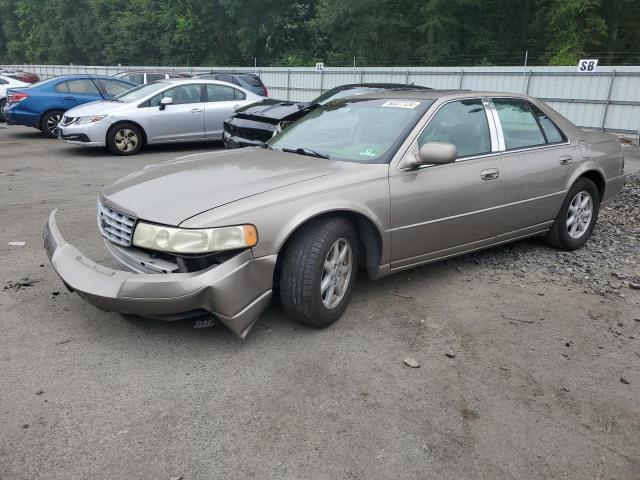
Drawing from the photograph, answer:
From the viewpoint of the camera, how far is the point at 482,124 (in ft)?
15.3

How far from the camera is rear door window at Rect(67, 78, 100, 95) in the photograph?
1294 cm

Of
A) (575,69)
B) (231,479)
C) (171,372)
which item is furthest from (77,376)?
(575,69)

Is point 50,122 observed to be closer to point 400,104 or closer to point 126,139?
point 126,139

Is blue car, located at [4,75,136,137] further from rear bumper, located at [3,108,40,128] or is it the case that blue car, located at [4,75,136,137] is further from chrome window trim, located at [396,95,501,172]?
chrome window trim, located at [396,95,501,172]

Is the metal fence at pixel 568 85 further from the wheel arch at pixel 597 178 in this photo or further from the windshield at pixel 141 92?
the wheel arch at pixel 597 178

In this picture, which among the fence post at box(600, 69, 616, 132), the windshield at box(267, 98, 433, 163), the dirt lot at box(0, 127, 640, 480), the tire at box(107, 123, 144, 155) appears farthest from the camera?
the fence post at box(600, 69, 616, 132)

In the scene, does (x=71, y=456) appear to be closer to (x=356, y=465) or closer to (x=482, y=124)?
(x=356, y=465)

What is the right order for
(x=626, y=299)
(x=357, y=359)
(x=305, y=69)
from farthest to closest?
(x=305, y=69)
(x=626, y=299)
(x=357, y=359)

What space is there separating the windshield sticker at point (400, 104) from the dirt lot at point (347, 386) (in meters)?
1.42

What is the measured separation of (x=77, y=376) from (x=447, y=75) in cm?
1687

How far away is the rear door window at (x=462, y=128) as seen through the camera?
14.1 feet

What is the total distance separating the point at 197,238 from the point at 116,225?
76 centimetres

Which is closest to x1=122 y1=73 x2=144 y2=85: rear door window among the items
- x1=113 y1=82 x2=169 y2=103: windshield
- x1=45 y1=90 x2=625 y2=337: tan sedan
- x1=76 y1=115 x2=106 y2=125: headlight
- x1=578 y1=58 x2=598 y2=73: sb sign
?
x1=113 y1=82 x2=169 y2=103: windshield

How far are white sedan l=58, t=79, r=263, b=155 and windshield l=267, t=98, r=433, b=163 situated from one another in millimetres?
6859
